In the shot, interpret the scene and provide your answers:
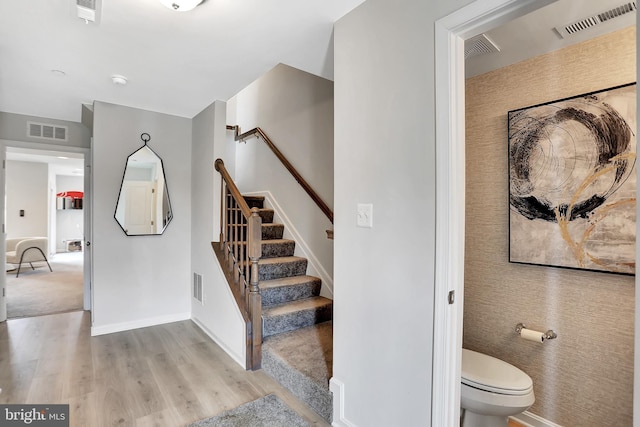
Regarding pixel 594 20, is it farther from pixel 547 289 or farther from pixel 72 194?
pixel 72 194

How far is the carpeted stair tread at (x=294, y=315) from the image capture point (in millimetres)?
2665

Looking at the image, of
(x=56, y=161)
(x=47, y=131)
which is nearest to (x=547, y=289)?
(x=47, y=131)

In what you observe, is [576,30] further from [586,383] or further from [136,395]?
[136,395]

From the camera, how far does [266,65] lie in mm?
2463

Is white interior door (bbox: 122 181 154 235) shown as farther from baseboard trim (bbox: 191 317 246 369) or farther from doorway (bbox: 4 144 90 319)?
doorway (bbox: 4 144 90 319)

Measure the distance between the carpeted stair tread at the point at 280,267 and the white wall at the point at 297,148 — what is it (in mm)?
121

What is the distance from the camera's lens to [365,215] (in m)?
1.67

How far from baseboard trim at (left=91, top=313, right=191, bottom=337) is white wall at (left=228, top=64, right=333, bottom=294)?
1640 millimetres

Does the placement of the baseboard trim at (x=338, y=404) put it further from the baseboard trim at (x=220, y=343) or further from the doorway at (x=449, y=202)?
the baseboard trim at (x=220, y=343)

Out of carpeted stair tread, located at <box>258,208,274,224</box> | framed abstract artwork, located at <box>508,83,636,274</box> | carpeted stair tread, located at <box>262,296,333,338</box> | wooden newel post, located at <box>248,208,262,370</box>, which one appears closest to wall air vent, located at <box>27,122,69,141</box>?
carpeted stair tread, located at <box>258,208,274,224</box>

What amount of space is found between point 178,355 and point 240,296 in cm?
77

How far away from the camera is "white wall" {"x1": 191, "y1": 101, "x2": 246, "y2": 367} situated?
2820 millimetres

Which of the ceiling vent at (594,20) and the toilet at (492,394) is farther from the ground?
the ceiling vent at (594,20)

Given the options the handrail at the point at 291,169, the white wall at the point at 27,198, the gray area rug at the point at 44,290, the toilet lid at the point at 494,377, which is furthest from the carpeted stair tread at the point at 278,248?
the white wall at the point at 27,198
